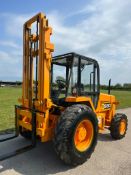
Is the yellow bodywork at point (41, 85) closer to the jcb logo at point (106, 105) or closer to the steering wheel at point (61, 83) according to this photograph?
the steering wheel at point (61, 83)

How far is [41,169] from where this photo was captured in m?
5.11

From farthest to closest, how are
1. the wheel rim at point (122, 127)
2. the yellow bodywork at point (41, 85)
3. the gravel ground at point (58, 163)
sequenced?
the wheel rim at point (122, 127) < the yellow bodywork at point (41, 85) < the gravel ground at point (58, 163)

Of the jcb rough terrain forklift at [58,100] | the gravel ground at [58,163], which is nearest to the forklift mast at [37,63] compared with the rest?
the jcb rough terrain forklift at [58,100]

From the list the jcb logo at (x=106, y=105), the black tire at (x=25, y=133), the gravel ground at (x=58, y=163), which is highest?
the jcb logo at (x=106, y=105)

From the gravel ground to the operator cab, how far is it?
51.6 inches

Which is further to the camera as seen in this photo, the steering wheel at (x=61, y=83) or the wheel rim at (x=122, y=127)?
the wheel rim at (x=122, y=127)

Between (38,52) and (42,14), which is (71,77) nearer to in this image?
(38,52)

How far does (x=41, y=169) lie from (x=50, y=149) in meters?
1.27

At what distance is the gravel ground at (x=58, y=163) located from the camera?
16.5 ft

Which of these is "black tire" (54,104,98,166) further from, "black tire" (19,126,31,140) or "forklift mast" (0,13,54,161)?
"black tire" (19,126,31,140)

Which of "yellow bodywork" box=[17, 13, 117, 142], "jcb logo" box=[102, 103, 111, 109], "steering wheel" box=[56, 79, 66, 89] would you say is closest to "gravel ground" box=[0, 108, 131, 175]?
"yellow bodywork" box=[17, 13, 117, 142]

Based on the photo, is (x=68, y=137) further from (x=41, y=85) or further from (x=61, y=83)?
(x=61, y=83)

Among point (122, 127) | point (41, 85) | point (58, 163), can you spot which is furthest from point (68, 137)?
point (122, 127)

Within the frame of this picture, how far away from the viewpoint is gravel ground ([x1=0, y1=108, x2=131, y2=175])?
504cm
